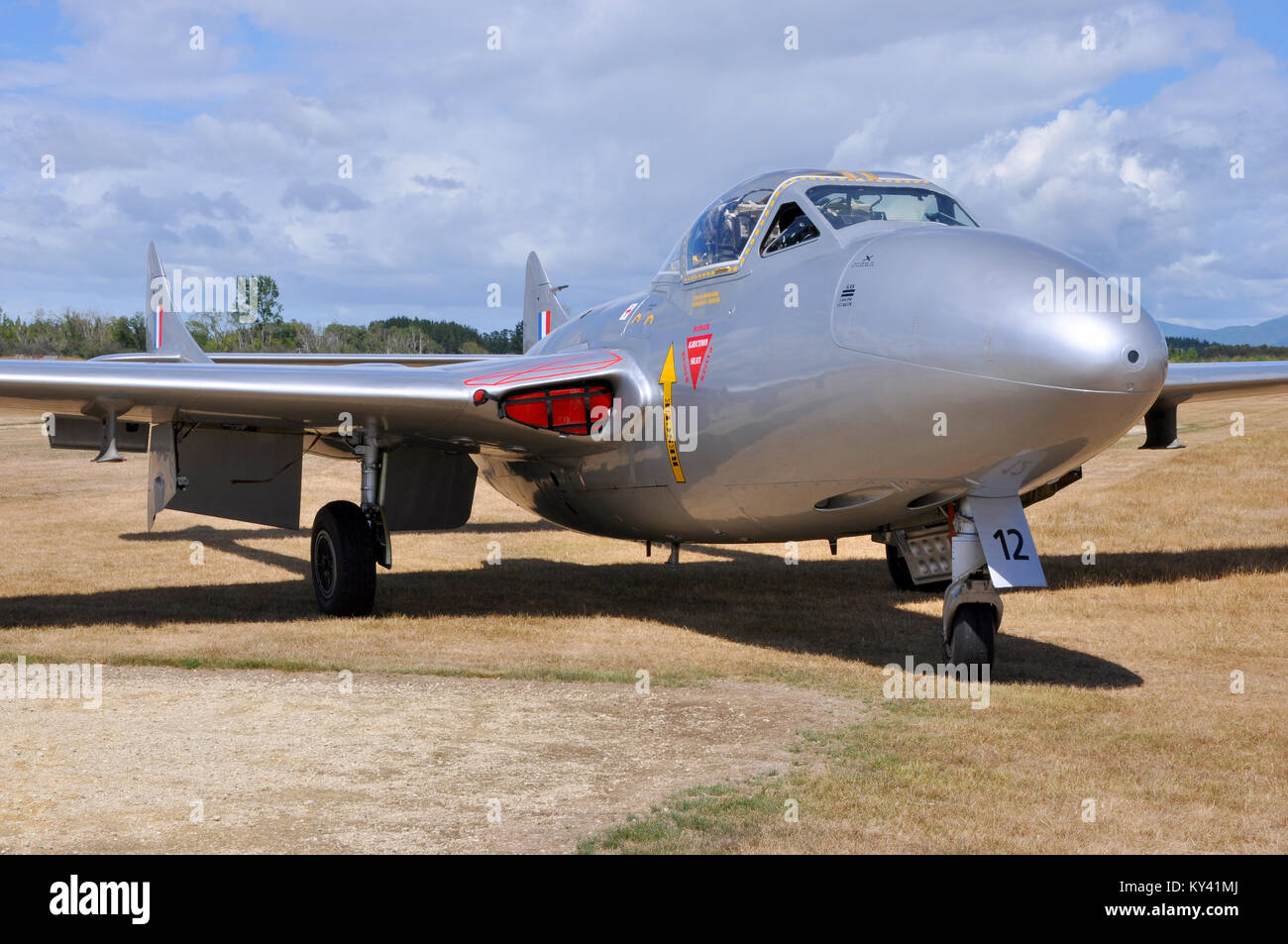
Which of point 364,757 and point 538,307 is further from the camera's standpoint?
point 538,307

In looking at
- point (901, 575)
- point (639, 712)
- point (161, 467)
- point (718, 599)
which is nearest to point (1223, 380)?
point (901, 575)

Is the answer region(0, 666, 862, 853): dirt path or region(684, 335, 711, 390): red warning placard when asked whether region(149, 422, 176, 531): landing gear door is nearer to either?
region(0, 666, 862, 853): dirt path

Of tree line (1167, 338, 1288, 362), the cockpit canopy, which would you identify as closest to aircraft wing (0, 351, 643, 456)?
the cockpit canopy

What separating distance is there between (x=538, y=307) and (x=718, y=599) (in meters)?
7.25

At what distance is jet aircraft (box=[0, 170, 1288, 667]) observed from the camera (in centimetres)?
746

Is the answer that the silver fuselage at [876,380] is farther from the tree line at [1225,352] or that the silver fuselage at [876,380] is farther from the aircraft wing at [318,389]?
the tree line at [1225,352]

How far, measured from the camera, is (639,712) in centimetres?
765

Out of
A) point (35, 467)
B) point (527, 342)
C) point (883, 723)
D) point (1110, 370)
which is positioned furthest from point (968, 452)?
point (35, 467)

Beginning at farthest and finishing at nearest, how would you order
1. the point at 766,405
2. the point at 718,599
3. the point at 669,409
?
the point at 718,599 → the point at 669,409 → the point at 766,405

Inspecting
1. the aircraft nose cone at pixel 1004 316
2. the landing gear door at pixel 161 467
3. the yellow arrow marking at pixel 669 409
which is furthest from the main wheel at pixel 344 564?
the aircraft nose cone at pixel 1004 316

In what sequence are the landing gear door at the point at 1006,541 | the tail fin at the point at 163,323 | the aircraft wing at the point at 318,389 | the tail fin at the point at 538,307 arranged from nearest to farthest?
the landing gear door at the point at 1006,541 < the aircraft wing at the point at 318,389 < the tail fin at the point at 163,323 < the tail fin at the point at 538,307

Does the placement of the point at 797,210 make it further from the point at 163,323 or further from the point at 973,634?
the point at 163,323

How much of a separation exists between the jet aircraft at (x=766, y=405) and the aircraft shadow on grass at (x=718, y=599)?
2.60 ft

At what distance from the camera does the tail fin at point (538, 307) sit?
18125 mm
